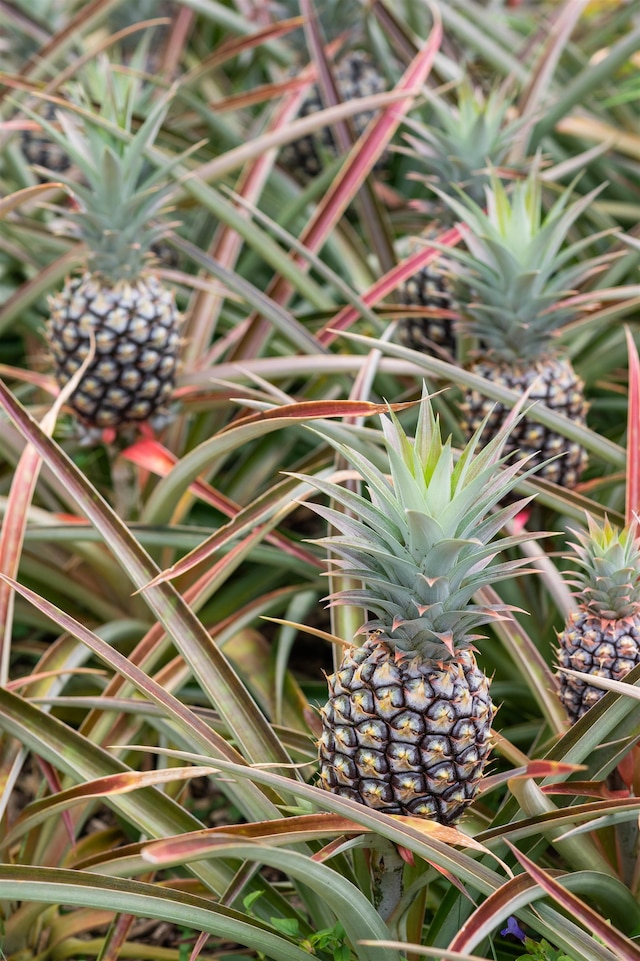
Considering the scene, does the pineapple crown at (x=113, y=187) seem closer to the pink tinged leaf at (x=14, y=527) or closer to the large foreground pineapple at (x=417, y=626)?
the pink tinged leaf at (x=14, y=527)

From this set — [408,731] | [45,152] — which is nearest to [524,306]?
[408,731]

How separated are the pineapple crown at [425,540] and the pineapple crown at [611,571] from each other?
215 mm

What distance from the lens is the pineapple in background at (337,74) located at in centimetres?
284

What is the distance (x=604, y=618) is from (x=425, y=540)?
395mm

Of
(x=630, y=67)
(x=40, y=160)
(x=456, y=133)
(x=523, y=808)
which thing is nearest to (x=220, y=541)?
(x=523, y=808)

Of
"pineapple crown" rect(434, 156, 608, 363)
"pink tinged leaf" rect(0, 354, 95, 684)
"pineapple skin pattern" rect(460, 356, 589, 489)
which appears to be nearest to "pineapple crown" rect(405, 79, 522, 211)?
"pineapple crown" rect(434, 156, 608, 363)

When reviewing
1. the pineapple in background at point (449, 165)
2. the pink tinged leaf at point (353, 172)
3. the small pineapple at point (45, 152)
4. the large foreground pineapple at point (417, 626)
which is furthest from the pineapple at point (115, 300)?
the small pineapple at point (45, 152)

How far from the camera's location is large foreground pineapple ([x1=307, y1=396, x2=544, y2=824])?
3.63ft

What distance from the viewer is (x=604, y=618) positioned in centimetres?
134

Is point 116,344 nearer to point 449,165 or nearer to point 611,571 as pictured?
point 449,165

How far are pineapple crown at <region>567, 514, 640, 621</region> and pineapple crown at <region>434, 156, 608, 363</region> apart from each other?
518 mm

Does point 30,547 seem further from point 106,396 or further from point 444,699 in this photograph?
point 444,699

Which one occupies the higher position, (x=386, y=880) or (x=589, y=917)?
(x=589, y=917)

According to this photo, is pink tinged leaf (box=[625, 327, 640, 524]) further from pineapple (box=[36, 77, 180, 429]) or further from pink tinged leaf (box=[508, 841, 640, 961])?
pineapple (box=[36, 77, 180, 429])
